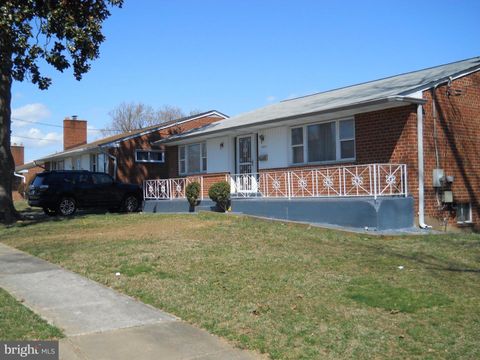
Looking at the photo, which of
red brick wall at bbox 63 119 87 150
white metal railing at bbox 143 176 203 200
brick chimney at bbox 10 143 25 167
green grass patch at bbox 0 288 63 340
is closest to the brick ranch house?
white metal railing at bbox 143 176 203 200

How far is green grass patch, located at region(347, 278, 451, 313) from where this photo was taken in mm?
6363

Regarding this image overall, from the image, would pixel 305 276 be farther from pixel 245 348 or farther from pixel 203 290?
pixel 245 348

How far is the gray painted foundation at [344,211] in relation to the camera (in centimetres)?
1273

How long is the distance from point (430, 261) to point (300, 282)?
2801 mm

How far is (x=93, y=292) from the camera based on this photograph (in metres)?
7.30

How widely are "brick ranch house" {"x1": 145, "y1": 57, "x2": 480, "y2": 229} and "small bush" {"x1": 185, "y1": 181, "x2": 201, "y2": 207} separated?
1721 mm

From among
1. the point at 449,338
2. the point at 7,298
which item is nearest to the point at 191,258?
the point at 7,298

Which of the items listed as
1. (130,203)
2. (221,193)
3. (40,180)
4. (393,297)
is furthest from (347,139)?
(40,180)

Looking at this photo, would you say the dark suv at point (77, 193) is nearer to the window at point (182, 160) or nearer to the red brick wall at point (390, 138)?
the window at point (182, 160)

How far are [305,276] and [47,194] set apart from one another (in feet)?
47.3

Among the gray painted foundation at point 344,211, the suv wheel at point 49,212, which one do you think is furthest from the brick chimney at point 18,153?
the gray painted foundation at point 344,211

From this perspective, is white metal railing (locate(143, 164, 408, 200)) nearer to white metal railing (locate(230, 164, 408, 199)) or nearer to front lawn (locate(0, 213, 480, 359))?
white metal railing (locate(230, 164, 408, 199))

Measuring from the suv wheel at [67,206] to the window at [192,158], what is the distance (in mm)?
5022

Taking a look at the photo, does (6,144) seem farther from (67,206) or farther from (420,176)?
(420,176)
